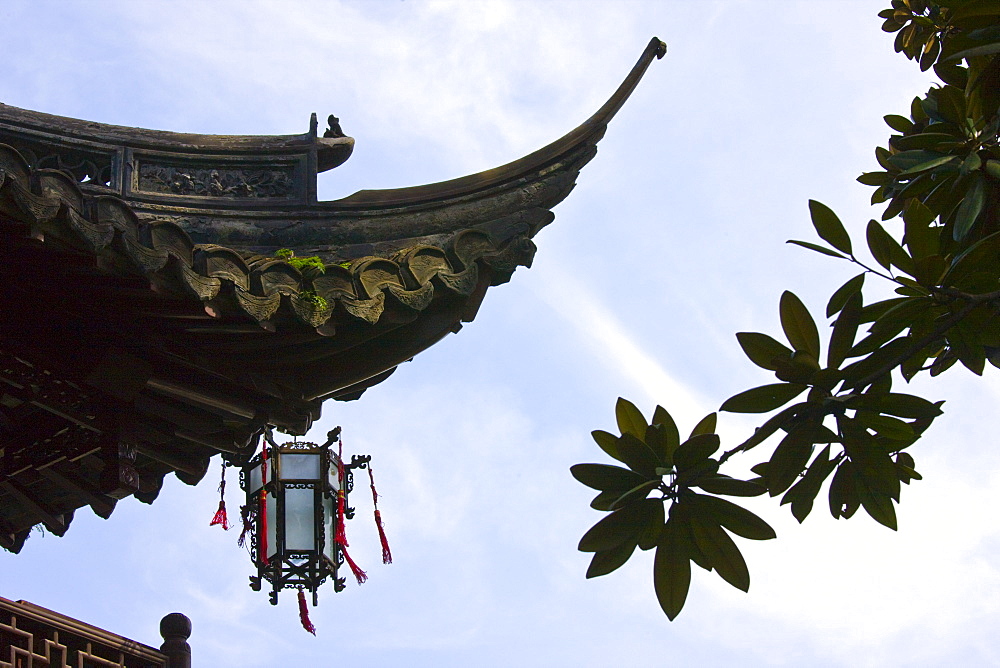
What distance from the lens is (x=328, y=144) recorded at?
536 cm

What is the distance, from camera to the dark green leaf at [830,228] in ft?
9.12

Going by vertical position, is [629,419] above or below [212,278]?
below

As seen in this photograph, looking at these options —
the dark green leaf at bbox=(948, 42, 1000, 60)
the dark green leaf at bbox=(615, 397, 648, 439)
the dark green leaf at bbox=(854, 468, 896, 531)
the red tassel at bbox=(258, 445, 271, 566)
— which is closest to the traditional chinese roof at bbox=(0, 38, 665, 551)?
the red tassel at bbox=(258, 445, 271, 566)

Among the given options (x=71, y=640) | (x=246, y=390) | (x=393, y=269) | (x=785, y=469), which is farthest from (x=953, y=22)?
(x=71, y=640)

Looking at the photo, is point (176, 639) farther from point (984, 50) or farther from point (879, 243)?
point (984, 50)

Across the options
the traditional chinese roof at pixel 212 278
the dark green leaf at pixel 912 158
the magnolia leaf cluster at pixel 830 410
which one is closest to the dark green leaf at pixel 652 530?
the magnolia leaf cluster at pixel 830 410

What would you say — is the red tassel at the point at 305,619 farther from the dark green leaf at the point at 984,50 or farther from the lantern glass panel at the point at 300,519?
the dark green leaf at the point at 984,50

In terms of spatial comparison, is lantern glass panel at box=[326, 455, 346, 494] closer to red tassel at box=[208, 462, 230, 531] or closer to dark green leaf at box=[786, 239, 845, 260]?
red tassel at box=[208, 462, 230, 531]

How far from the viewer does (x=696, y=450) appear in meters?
2.61

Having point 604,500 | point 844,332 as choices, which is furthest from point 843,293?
point 604,500

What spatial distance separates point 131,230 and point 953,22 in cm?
244

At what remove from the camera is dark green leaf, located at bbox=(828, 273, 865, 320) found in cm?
269

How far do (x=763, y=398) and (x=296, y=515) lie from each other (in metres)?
3.49

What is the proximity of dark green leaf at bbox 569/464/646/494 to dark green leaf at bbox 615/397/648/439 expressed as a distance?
0.30ft
